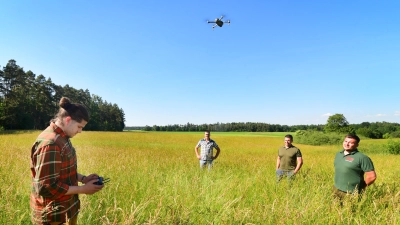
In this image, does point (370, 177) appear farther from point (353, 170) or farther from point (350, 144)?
point (350, 144)

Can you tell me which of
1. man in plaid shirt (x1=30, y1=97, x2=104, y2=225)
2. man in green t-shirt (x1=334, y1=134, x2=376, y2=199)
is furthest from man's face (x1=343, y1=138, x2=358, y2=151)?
man in plaid shirt (x1=30, y1=97, x2=104, y2=225)

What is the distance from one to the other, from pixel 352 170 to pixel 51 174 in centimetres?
434

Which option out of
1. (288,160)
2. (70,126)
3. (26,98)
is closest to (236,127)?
(26,98)

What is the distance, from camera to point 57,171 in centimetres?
162

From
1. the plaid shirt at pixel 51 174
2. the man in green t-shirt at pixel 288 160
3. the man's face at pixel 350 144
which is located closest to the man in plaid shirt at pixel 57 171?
the plaid shirt at pixel 51 174

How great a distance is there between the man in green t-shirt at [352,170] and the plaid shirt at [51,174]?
13.5ft

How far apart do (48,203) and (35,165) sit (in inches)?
13.6

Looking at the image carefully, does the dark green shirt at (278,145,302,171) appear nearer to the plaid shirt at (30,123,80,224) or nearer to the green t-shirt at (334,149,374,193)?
the green t-shirt at (334,149,374,193)

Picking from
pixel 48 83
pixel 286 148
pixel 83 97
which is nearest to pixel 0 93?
pixel 48 83

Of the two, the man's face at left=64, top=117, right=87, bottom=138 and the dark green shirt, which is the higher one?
the man's face at left=64, top=117, right=87, bottom=138

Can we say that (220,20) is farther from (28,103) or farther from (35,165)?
(28,103)

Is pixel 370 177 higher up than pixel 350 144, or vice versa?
pixel 350 144

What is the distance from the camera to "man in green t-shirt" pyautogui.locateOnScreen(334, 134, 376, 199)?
3.54 m

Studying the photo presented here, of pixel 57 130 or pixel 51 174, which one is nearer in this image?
pixel 51 174
